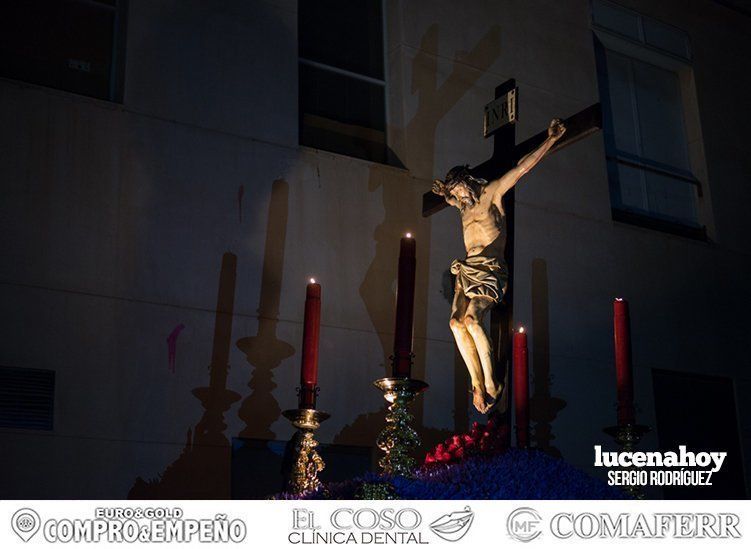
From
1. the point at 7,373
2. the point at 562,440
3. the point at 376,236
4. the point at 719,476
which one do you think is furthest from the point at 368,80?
the point at 719,476

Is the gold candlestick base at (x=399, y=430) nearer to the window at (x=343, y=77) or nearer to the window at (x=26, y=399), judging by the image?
→ the window at (x=26, y=399)

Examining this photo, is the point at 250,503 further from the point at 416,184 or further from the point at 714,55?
the point at 714,55

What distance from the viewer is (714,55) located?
7695 mm

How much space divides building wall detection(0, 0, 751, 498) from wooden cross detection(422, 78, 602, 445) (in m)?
1.65

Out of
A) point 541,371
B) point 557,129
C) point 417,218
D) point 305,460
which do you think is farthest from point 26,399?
point 541,371

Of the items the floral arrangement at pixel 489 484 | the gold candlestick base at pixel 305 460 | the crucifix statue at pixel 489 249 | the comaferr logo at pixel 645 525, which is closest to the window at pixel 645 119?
the crucifix statue at pixel 489 249

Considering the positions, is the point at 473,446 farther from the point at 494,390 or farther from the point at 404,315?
the point at 404,315

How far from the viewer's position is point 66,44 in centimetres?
505

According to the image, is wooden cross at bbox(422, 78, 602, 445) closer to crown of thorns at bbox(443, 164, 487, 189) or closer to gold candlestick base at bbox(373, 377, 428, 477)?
crown of thorns at bbox(443, 164, 487, 189)

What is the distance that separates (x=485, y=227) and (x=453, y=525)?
1455mm

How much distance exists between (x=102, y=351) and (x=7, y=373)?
1.40ft

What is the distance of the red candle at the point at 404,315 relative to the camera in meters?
2.70

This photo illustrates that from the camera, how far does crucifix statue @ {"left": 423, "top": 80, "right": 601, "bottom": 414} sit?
11.0 ft

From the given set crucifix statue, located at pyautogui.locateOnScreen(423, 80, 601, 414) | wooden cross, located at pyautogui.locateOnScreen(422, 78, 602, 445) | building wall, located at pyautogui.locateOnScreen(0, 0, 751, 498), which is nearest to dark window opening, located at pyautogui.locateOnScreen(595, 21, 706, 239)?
building wall, located at pyautogui.locateOnScreen(0, 0, 751, 498)
